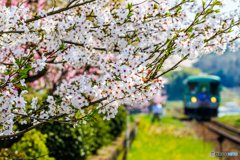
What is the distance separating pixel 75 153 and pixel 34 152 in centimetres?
108

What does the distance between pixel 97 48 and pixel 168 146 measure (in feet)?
27.3

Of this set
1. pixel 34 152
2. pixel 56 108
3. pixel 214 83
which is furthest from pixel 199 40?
pixel 214 83

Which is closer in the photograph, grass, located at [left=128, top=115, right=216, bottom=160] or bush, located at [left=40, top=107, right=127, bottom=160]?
bush, located at [left=40, top=107, right=127, bottom=160]

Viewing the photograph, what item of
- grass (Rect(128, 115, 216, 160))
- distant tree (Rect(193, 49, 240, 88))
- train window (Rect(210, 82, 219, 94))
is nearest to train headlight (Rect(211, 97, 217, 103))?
train window (Rect(210, 82, 219, 94))

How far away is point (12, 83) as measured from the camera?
6.90 ft

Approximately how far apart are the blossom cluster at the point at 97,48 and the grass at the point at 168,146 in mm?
6057

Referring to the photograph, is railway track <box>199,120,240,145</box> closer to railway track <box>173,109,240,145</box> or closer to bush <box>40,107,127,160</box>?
railway track <box>173,109,240,145</box>

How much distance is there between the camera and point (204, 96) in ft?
61.4

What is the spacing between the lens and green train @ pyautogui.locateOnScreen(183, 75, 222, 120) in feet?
61.0

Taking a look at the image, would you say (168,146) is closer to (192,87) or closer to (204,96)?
(204,96)

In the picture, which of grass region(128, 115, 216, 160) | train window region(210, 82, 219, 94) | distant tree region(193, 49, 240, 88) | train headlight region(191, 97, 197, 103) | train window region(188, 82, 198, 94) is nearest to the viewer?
grass region(128, 115, 216, 160)

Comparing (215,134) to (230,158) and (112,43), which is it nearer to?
(230,158)

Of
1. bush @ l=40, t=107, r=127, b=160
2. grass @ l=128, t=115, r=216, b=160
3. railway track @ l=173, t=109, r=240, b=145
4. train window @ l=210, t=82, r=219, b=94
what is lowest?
railway track @ l=173, t=109, r=240, b=145

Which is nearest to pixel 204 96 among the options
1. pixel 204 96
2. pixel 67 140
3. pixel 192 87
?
pixel 204 96
